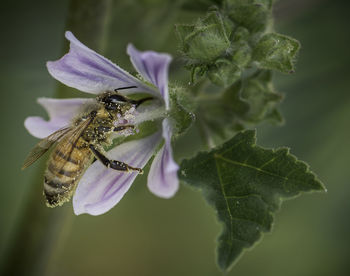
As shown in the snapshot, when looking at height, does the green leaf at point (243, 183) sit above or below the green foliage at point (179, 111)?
→ below

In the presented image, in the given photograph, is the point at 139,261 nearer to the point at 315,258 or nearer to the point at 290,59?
the point at 315,258

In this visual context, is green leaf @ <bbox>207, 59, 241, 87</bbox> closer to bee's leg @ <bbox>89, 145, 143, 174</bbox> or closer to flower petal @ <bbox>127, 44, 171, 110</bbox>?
flower petal @ <bbox>127, 44, 171, 110</bbox>

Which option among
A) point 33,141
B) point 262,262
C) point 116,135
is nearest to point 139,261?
point 262,262

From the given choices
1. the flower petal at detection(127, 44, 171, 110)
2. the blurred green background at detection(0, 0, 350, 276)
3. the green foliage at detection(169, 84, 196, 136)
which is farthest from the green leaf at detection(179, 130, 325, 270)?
the blurred green background at detection(0, 0, 350, 276)

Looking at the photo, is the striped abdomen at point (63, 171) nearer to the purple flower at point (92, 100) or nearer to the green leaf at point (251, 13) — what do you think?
the purple flower at point (92, 100)

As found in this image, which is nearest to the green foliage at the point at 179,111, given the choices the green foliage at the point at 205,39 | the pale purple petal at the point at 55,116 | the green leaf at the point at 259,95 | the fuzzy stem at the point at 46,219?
the green foliage at the point at 205,39

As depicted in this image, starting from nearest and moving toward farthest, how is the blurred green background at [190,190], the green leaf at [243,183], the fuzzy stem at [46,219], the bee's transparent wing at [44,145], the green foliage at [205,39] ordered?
the green foliage at [205,39], the green leaf at [243,183], the bee's transparent wing at [44,145], the fuzzy stem at [46,219], the blurred green background at [190,190]

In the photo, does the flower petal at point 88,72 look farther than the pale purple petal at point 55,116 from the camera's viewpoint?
No
